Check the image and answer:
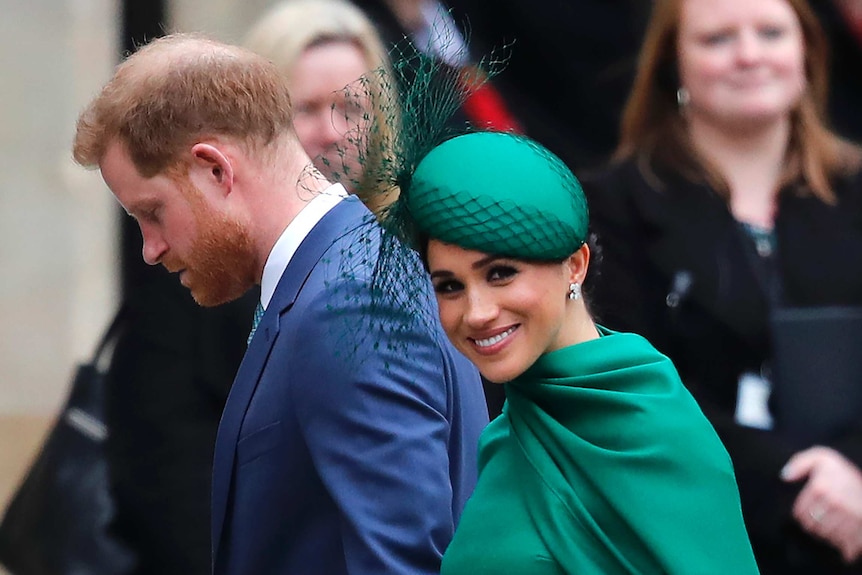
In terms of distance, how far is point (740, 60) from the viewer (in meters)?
3.81

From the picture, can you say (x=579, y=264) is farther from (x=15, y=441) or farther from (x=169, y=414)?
(x=15, y=441)

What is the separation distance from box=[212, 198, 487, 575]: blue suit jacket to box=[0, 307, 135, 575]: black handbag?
1377 millimetres

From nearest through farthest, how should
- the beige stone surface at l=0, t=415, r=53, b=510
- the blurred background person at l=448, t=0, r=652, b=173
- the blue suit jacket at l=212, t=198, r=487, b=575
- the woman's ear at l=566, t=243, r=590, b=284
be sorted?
the woman's ear at l=566, t=243, r=590, b=284 < the blue suit jacket at l=212, t=198, r=487, b=575 < the blurred background person at l=448, t=0, r=652, b=173 < the beige stone surface at l=0, t=415, r=53, b=510

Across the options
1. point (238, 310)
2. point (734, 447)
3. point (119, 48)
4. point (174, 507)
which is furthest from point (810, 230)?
point (119, 48)

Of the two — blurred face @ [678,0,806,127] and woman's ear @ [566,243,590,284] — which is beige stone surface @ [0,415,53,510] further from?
woman's ear @ [566,243,590,284]

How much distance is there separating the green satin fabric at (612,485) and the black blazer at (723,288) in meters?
1.35

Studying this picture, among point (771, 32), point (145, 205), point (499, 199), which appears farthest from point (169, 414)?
point (499, 199)

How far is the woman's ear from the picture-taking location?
2076 millimetres

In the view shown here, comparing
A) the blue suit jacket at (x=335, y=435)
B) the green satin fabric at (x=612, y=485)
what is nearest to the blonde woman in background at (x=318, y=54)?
the blue suit jacket at (x=335, y=435)

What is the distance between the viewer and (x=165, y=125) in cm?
242

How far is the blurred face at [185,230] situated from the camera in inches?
96.5

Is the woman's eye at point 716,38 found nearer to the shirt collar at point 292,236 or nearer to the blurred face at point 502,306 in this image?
the shirt collar at point 292,236

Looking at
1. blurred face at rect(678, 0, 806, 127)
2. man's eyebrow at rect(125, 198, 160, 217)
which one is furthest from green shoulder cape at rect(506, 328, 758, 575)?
blurred face at rect(678, 0, 806, 127)

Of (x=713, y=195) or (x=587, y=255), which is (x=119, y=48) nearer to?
(x=713, y=195)
